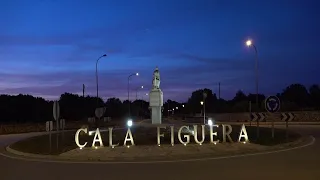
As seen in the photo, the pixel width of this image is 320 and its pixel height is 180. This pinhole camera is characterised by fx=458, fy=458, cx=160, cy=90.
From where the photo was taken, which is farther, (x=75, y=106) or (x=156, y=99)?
(x=75, y=106)

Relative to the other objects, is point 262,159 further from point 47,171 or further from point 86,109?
point 86,109

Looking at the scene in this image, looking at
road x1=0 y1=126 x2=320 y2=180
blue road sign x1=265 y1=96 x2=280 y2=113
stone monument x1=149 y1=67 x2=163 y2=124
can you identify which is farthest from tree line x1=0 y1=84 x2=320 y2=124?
road x1=0 y1=126 x2=320 y2=180

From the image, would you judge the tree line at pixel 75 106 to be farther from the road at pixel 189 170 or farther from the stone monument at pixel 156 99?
the road at pixel 189 170

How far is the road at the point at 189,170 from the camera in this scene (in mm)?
13953

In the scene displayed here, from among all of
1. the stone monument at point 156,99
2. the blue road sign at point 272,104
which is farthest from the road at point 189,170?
the stone monument at point 156,99

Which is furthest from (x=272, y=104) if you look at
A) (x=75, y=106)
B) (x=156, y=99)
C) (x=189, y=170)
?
(x=75, y=106)

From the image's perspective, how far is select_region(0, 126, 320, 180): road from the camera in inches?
549

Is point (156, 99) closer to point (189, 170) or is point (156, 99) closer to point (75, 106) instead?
point (189, 170)

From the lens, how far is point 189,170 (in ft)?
51.1

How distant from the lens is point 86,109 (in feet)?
441

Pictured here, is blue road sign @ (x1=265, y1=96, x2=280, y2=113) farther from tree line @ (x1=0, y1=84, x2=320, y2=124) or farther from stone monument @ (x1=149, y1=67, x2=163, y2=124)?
tree line @ (x1=0, y1=84, x2=320, y2=124)

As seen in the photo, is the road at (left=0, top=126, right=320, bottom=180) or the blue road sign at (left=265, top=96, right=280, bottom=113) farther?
the blue road sign at (left=265, top=96, right=280, bottom=113)

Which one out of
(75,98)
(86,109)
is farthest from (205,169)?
(75,98)

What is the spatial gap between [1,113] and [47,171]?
9827cm
